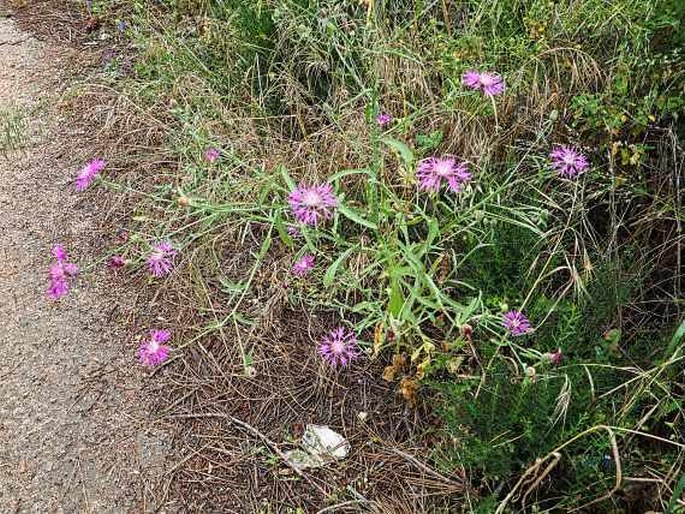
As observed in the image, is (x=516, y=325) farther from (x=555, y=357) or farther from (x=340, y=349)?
(x=340, y=349)

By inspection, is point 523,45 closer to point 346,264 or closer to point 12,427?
point 346,264

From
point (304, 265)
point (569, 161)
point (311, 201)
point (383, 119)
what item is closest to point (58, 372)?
point (304, 265)

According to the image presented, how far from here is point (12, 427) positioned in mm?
1649

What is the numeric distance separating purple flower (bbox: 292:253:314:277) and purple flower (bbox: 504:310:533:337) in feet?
1.64

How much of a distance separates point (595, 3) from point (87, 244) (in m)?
1.51

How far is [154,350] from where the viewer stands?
170 cm

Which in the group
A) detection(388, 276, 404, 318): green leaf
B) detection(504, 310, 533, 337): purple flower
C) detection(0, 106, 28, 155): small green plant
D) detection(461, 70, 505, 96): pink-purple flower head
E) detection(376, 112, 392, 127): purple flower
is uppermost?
detection(461, 70, 505, 96): pink-purple flower head

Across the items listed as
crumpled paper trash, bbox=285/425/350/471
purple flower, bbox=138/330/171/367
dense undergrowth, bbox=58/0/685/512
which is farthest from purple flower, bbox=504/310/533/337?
purple flower, bbox=138/330/171/367

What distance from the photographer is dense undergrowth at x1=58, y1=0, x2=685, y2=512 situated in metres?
1.37

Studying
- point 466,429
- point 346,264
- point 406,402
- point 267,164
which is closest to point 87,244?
point 267,164

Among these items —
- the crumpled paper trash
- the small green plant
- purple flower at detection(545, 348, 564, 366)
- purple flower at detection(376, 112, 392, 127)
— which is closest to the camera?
purple flower at detection(545, 348, 564, 366)

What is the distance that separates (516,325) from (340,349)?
42 cm

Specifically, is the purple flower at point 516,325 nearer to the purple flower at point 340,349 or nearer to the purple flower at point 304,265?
the purple flower at point 340,349

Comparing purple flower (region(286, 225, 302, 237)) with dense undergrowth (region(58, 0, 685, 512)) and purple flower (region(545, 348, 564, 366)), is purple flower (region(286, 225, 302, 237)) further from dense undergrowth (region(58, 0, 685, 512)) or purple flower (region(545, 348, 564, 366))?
purple flower (region(545, 348, 564, 366))
